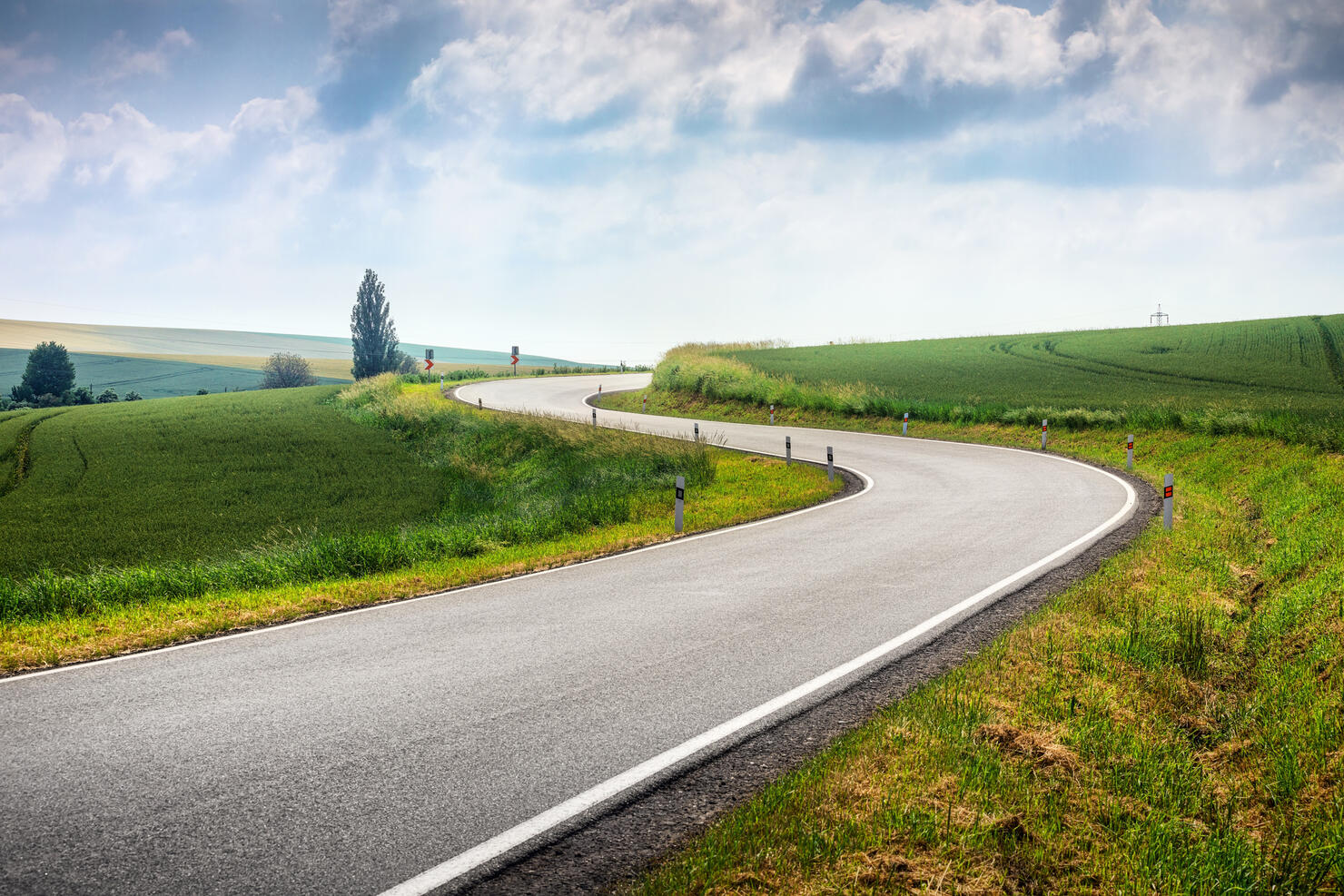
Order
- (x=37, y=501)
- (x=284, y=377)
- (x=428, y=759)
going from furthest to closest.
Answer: (x=284, y=377), (x=37, y=501), (x=428, y=759)

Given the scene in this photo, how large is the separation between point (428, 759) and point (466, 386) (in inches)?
1815

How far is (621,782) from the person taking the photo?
4.18 metres

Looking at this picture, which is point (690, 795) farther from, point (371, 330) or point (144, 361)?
point (144, 361)

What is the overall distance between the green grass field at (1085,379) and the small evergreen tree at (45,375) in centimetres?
7048

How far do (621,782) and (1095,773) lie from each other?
8.74 feet

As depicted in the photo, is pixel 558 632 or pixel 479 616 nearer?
pixel 558 632

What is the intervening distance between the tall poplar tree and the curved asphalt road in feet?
232

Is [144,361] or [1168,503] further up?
[144,361]

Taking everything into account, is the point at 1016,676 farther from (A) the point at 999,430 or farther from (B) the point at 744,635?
(A) the point at 999,430

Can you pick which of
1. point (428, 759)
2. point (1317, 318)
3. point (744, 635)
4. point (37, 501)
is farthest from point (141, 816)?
point (1317, 318)

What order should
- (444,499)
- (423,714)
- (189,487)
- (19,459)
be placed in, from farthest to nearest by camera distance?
(19,459) < (189,487) < (444,499) < (423,714)

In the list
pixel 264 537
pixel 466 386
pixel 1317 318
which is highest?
pixel 1317 318

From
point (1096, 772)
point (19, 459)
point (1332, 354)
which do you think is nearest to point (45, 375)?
point (19, 459)

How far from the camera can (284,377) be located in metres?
97.8
